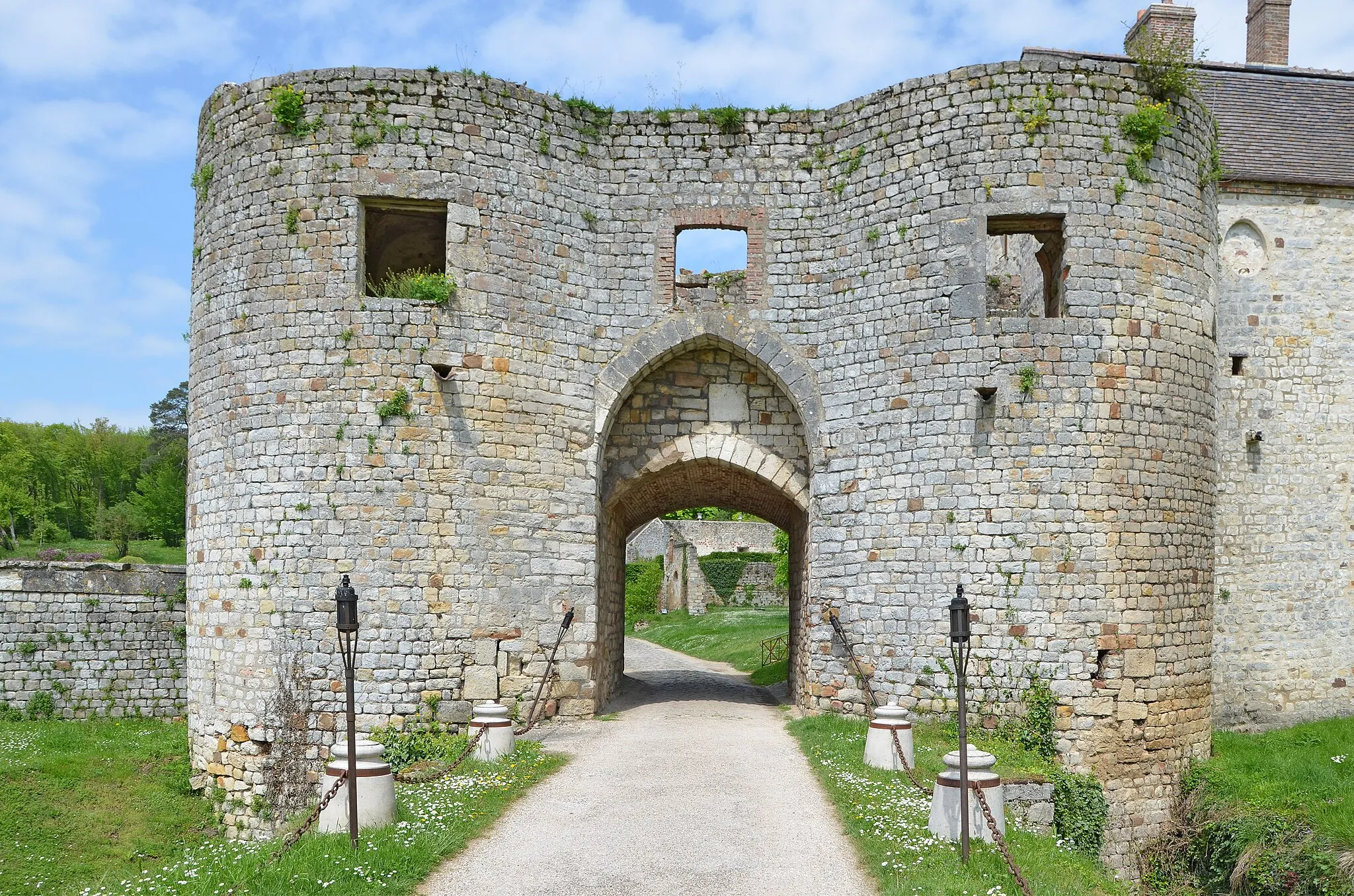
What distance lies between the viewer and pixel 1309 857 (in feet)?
32.7

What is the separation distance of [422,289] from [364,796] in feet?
21.0

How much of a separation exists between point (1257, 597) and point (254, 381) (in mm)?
13444

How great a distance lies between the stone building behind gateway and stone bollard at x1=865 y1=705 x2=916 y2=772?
6.06 ft

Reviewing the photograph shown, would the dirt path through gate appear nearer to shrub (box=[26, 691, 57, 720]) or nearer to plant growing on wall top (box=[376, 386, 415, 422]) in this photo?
plant growing on wall top (box=[376, 386, 415, 422])

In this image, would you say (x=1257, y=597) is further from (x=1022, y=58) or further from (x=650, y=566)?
(x=650, y=566)

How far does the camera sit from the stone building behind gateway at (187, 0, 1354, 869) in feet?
38.7

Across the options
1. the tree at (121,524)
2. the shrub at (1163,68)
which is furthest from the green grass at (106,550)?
the shrub at (1163,68)

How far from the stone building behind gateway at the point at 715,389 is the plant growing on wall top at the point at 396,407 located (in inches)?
1.4

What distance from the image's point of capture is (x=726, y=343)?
43.6ft

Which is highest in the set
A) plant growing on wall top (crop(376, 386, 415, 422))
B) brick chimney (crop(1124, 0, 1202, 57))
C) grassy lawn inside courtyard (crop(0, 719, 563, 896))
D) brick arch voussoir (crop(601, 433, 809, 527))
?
brick chimney (crop(1124, 0, 1202, 57))

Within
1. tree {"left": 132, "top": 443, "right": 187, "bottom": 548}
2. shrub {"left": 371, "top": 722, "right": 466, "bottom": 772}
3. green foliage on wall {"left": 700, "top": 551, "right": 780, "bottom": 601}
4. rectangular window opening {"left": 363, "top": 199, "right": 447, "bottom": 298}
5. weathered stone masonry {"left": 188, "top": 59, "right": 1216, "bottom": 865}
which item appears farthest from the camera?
tree {"left": 132, "top": 443, "right": 187, "bottom": 548}

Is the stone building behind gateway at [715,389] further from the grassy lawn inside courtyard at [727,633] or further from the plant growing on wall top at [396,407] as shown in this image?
the grassy lawn inside courtyard at [727,633]

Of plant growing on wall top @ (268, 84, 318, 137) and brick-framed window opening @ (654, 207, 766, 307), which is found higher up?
plant growing on wall top @ (268, 84, 318, 137)

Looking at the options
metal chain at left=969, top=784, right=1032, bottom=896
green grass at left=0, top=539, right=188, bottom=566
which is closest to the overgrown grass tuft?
metal chain at left=969, top=784, right=1032, bottom=896
